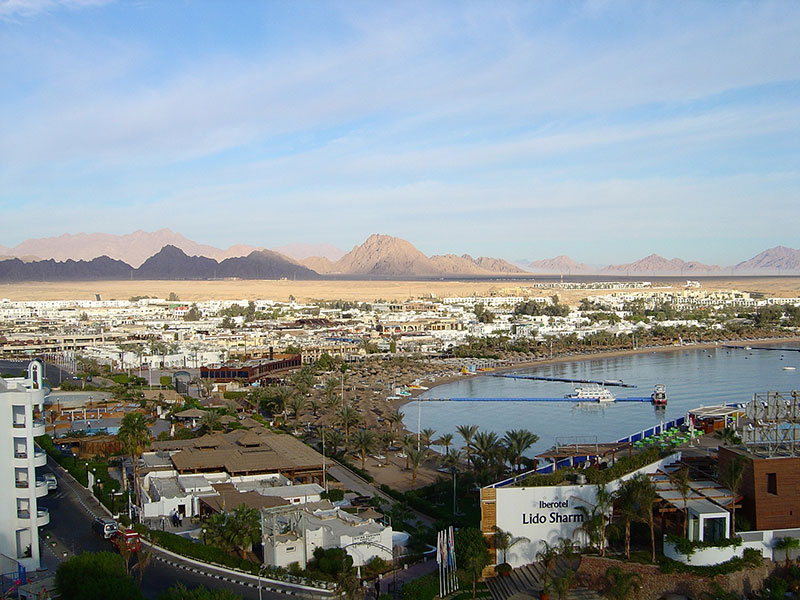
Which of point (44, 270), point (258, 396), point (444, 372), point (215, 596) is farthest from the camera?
point (44, 270)

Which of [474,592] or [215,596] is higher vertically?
[215,596]

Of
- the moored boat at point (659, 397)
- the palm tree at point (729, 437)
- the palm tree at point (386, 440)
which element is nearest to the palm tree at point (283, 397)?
the palm tree at point (386, 440)

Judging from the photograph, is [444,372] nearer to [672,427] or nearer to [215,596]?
[672,427]

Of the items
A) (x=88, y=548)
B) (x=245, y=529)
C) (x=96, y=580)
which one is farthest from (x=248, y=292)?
(x=96, y=580)

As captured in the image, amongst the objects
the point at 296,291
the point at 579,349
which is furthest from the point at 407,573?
the point at 296,291

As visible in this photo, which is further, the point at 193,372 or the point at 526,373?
the point at 526,373
